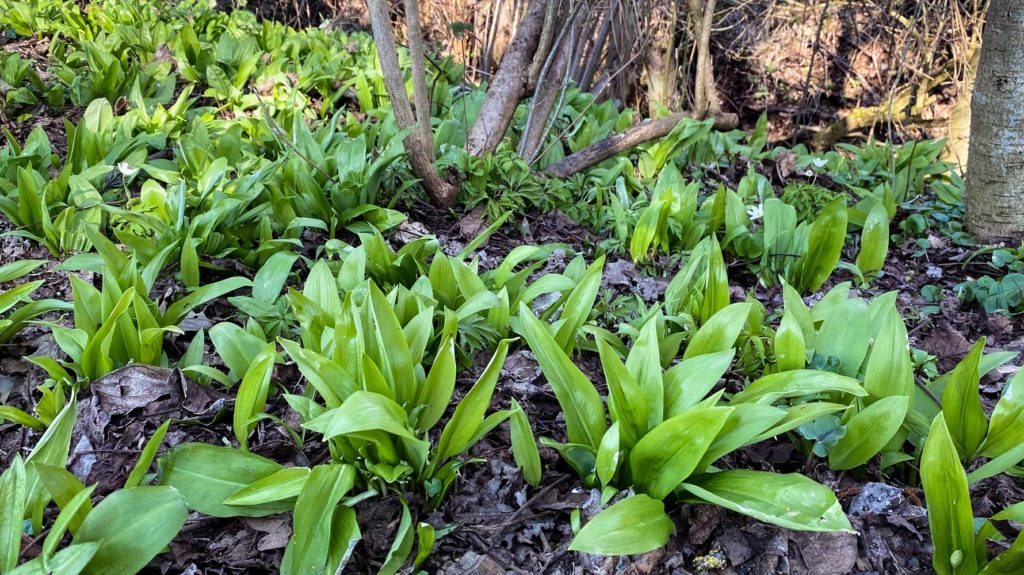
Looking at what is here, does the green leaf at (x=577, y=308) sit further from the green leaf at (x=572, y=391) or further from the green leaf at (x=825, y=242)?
the green leaf at (x=825, y=242)

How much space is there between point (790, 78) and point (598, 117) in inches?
152

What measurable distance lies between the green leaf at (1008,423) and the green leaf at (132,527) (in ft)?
6.33

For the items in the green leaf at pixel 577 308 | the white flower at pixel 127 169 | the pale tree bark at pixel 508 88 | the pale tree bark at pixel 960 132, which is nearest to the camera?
the green leaf at pixel 577 308

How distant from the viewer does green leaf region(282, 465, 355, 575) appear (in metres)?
1.46

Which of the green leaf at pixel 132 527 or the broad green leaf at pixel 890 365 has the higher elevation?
the broad green leaf at pixel 890 365

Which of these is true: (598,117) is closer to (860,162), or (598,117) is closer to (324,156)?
(860,162)

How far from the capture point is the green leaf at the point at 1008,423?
1.78 meters

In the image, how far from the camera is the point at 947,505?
1524mm

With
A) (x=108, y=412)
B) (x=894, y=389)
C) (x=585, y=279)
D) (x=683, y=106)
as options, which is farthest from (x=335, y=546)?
(x=683, y=106)

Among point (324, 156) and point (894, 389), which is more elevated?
point (324, 156)

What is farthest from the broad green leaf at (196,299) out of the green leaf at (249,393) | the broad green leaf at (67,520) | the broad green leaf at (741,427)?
the broad green leaf at (741,427)

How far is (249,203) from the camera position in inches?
116

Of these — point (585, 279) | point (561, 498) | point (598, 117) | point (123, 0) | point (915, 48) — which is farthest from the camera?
point (915, 48)

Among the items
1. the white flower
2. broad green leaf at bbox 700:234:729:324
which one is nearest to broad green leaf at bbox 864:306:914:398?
broad green leaf at bbox 700:234:729:324
